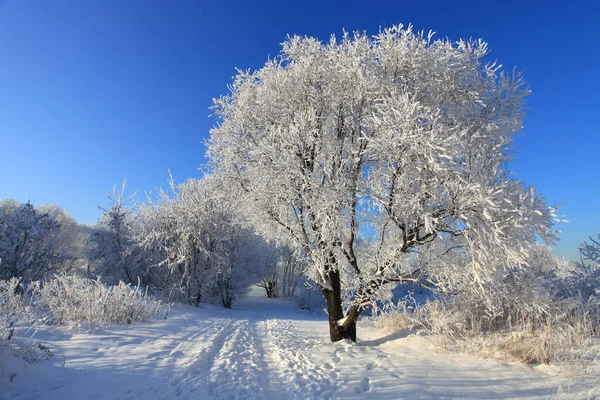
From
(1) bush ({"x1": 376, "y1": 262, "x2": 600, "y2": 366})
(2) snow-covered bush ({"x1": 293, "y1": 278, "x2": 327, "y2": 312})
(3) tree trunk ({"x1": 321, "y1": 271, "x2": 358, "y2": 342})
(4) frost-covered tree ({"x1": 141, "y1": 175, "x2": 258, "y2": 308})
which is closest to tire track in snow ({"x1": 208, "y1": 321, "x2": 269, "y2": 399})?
(3) tree trunk ({"x1": 321, "y1": 271, "x2": 358, "y2": 342})

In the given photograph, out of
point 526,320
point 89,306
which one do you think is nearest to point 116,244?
point 89,306

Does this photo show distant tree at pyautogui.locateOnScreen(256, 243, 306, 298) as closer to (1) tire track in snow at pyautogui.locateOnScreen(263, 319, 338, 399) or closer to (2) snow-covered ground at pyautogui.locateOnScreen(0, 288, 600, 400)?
(1) tire track in snow at pyautogui.locateOnScreen(263, 319, 338, 399)

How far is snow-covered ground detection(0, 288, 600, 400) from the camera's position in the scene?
3908 millimetres

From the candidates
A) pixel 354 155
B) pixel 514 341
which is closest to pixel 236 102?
pixel 354 155

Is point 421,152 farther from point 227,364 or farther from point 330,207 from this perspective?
point 227,364

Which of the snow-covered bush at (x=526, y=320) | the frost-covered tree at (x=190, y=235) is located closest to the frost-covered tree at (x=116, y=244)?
the frost-covered tree at (x=190, y=235)

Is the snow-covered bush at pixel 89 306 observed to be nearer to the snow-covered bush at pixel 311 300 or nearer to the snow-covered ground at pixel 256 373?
the snow-covered ground at pixel 256 373

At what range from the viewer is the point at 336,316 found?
8109mm

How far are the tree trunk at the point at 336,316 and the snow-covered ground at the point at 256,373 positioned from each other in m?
A: 0.90

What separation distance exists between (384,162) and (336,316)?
14.1 ft

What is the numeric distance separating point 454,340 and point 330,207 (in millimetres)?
3791

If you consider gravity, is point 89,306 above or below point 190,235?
below

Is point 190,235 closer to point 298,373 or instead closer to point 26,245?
point 26,245

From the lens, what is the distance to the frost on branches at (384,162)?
5.31 metres
